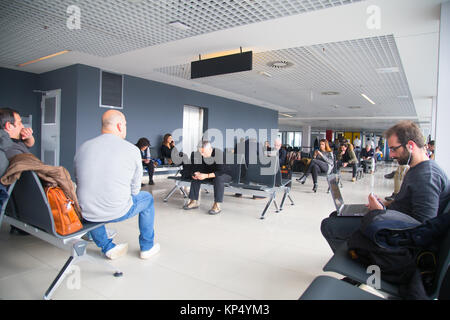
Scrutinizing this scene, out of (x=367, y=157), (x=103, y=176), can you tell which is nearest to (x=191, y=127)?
(x=367, y=157)

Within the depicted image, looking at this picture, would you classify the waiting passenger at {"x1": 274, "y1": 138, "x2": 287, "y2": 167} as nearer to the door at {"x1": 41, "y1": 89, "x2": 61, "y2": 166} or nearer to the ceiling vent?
the ceiling vent

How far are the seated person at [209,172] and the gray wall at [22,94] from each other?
17.0ft

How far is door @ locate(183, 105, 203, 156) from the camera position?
32.4 ft

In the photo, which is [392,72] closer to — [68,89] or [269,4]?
[269,4]

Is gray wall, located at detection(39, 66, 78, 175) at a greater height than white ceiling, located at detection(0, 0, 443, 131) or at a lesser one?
lesser

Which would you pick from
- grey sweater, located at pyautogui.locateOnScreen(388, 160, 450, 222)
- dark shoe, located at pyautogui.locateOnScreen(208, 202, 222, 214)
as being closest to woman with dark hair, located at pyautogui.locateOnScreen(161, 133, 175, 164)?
dark shoe, located at pyautogui.locateOnScreen(208, 202, 222, 214)

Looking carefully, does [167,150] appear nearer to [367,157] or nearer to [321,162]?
[321,162]

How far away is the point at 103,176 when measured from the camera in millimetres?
2141

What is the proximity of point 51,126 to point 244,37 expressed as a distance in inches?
215

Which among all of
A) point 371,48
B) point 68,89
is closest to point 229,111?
point 68,89

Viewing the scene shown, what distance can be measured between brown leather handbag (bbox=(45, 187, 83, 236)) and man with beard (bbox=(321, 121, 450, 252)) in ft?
6.26

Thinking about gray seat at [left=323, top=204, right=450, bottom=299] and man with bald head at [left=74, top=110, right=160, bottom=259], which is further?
man with bald head at [left=74, top=110, right=160, bottom=259]

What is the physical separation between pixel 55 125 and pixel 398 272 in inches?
304

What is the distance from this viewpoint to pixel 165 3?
3410mm
